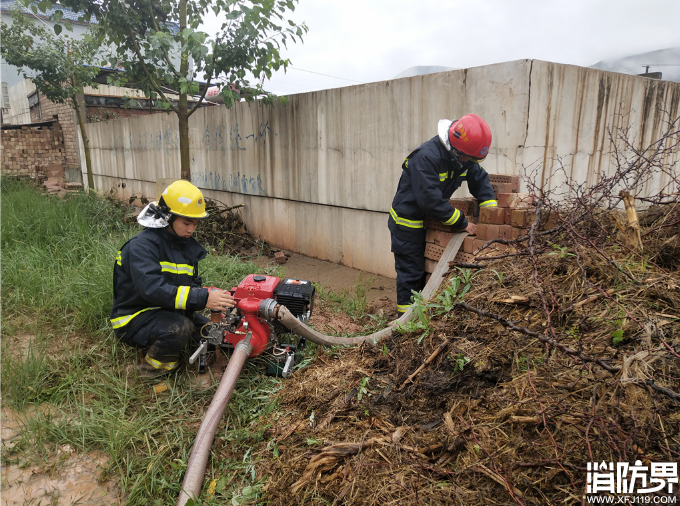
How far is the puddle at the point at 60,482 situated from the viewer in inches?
79.7

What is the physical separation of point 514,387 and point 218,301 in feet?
5.59

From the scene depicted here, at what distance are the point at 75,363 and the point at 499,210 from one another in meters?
3.03

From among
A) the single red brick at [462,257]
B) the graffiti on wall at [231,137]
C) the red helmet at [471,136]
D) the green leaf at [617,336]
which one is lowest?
the green leaf at [617,336]

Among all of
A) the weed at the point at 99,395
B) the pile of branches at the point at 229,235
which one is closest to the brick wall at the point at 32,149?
the pile of branches at the point at 229,235

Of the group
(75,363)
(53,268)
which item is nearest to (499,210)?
(75,363)

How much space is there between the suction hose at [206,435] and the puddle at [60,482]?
34 centimetres

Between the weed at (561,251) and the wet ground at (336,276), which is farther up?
the weed at (561,251)

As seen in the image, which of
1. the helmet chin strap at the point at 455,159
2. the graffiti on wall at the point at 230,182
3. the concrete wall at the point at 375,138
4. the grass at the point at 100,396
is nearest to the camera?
the grass at the point at 100,396

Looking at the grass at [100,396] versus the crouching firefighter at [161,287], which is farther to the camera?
the crouching firefighter at [161,287]

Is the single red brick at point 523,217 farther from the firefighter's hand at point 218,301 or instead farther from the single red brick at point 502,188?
the firefighter's hand at point 218,301

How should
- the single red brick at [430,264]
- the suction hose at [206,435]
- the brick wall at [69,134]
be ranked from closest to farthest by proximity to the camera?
the suction hose at [206,435], the single red brick at [430,264], the brick wall at [69,134]

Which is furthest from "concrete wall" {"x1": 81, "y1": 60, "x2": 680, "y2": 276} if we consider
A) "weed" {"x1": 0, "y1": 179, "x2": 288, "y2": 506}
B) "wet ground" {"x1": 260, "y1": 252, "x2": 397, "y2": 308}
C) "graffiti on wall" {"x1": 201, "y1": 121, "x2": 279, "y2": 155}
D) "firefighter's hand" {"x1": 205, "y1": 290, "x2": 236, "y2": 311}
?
"firefighter's hand" {"x1": 205, "y1": 290, "x2": 236, "y2": 311}

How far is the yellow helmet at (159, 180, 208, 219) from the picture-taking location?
2740 mm

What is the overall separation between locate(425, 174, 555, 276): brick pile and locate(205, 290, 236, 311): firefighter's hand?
1541 millimetres
